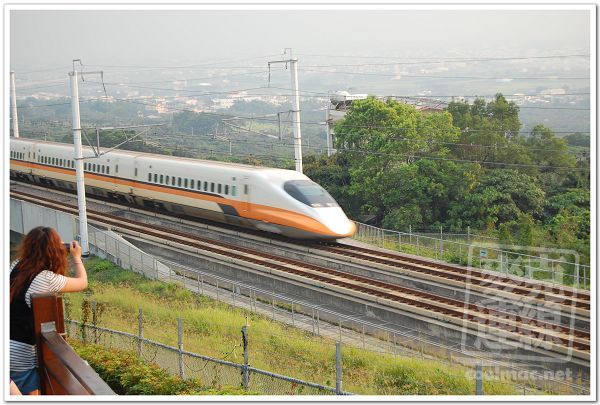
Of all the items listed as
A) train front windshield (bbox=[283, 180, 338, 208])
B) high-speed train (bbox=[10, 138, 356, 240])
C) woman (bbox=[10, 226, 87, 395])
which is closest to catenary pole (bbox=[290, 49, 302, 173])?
high-speed train (bbox=[10, 138, 356, 240])

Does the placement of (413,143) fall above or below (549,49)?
below

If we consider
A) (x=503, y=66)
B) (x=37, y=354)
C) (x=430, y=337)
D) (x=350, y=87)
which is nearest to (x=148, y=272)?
(x=430, y=337)

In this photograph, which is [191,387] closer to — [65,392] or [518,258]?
[65,392]

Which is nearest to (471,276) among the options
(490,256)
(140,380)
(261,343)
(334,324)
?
(490,256)

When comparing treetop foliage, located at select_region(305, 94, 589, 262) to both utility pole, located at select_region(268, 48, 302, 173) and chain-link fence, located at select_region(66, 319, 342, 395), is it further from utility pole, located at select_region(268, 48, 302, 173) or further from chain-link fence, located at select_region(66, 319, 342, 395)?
chain-link fence, located at select_region(66, 319, 342, 395)

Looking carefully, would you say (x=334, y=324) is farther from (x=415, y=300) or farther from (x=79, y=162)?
(x=79, y=162)

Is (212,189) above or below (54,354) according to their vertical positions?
below
